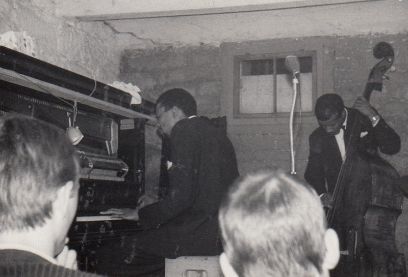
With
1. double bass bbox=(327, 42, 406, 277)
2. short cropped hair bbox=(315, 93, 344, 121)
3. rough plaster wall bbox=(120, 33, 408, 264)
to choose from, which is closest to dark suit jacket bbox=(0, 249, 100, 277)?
double bass bbox=(327, 42, 406, 277)

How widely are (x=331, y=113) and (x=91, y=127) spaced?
5.93ft

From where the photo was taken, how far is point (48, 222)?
4.04 ft

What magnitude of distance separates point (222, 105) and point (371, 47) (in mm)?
1429

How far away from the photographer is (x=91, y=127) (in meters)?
3.52

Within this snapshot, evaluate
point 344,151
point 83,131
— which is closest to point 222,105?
point 344,151

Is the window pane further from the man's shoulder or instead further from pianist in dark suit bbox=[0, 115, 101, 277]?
pianist in dark suit bbox=[0, 115, 101, 277]

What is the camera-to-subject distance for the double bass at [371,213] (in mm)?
3486

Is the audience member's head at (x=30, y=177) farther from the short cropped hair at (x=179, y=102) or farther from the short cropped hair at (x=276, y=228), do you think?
the short cropped hair at (x=179, y=102)

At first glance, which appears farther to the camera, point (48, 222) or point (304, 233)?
point (48, 222)

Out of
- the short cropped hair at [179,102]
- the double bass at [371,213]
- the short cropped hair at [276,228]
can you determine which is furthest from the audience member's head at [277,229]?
the double bass at [371,213]

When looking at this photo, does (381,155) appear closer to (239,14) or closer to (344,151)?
(344,151)

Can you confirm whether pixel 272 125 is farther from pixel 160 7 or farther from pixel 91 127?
pixel 91 127

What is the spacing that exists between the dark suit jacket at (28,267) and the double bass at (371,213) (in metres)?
2.65

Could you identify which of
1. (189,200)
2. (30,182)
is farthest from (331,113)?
(30,182)
